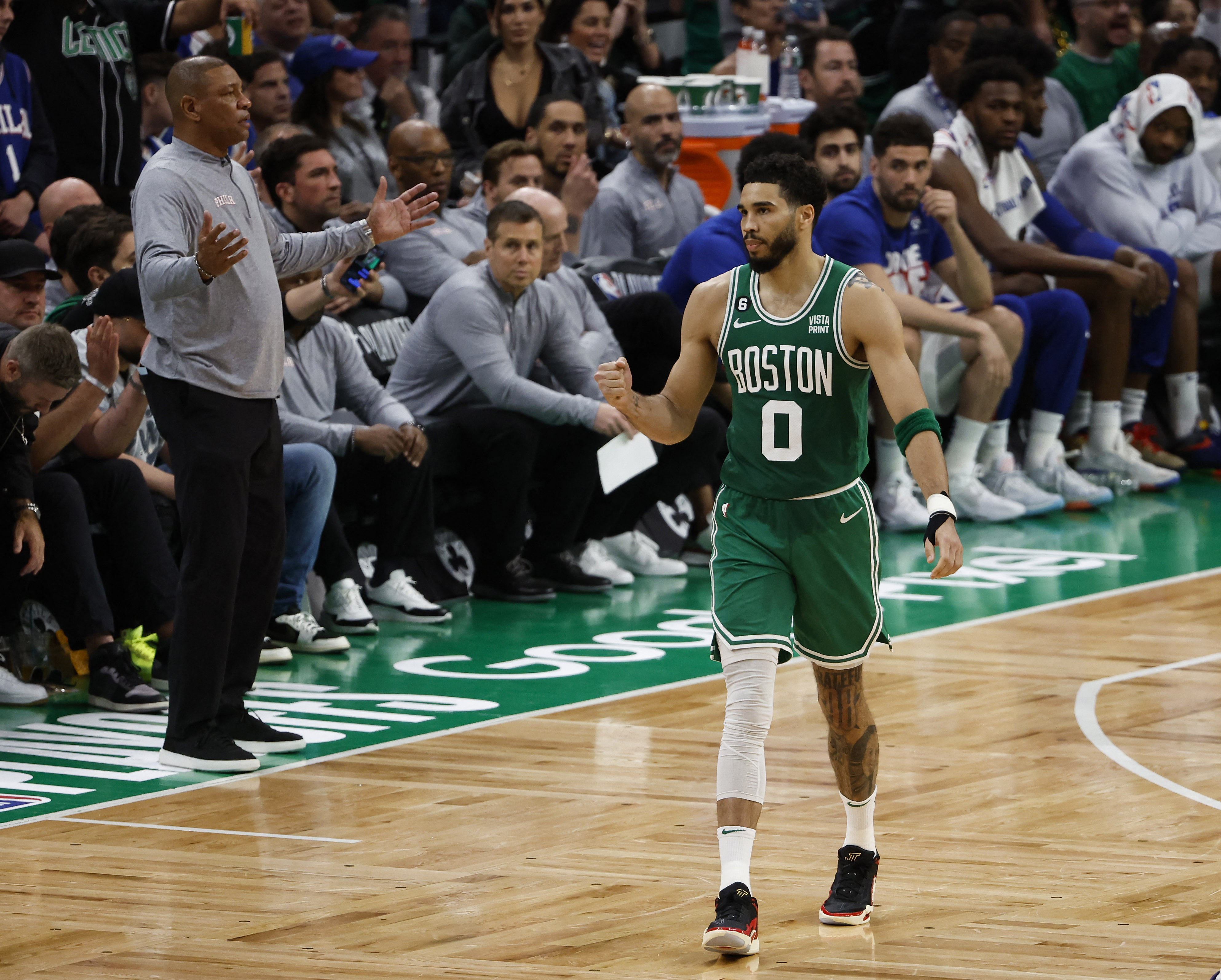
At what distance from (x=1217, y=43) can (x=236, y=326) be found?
10.2 meters

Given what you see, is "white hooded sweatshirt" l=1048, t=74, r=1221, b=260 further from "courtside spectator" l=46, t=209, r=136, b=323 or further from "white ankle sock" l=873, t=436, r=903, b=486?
"courtside spectator" l=46, t=209, r=136, b=323

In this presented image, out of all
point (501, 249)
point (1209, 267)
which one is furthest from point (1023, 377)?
point (501, 249)

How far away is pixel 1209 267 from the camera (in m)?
11.8

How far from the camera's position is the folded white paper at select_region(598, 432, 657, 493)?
23.2 feet

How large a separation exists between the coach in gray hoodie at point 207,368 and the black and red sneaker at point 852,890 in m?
2.02

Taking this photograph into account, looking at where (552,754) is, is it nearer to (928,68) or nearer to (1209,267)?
(1209,267)

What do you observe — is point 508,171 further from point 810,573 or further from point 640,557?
point 810,573

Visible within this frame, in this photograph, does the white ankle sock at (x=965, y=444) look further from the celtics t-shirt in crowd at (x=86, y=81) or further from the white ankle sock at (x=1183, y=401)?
the celtics t-shirt in crowd at (x=86, y=81)

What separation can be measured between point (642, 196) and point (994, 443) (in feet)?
7.26

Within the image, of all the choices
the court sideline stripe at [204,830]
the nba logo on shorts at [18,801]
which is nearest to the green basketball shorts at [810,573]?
the court sideline stripe at [204,830]

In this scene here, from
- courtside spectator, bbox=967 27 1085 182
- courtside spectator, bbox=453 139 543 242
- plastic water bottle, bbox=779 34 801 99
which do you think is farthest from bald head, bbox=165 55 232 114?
plastic water bottle, bbox=779 34 801 99

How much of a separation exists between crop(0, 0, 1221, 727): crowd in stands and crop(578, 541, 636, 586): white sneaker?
0.03 meters

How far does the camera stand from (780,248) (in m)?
4.30

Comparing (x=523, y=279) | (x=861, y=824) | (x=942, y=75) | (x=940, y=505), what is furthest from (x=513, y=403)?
(x=942, y=75)
